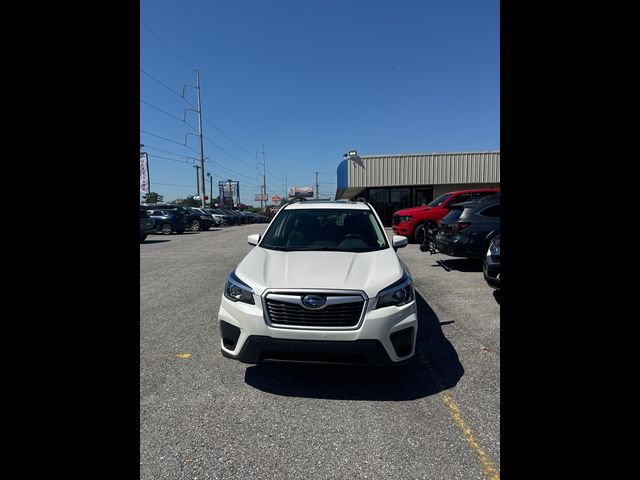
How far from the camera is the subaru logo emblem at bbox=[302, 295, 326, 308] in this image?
10.0ft

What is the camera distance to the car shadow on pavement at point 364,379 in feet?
10.2

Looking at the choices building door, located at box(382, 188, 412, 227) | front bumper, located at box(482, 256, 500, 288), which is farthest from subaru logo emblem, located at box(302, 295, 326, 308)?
building door, located at box(382, 188, 412, 227)

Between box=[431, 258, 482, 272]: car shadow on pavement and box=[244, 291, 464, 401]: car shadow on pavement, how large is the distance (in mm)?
5499

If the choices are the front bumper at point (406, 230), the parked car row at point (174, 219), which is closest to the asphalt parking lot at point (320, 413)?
the front bumper at point (406, 230)

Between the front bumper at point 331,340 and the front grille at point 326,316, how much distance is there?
0.19ft

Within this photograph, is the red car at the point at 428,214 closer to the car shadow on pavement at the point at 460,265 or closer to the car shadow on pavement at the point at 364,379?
the car shadow on pavement at the point at 460,265

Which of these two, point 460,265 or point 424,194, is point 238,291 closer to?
point 460,265

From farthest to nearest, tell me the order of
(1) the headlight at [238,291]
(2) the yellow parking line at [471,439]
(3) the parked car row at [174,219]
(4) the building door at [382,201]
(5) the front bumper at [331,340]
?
(4) the building door at [382,201] < (3) the parked car row at [174,219] < (1) the headlight at [238,291] < (5) the front bumper at [331,340] < (2) the yellow parking line at [471,439]

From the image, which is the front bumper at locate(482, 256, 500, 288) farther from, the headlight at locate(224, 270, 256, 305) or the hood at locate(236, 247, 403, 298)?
the headlight at locate(224, 270, 256, 305)

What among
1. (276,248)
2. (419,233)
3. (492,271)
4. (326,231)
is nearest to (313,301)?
(276,248)

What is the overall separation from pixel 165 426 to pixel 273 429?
0.77 m
